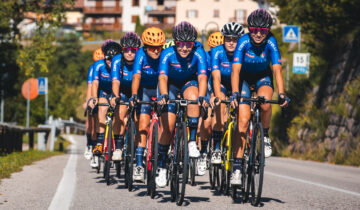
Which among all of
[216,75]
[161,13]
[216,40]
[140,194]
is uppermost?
[161,13]

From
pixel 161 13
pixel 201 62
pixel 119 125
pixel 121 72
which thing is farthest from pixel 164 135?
pixel 161 13

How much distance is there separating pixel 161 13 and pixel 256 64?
98.4 meters

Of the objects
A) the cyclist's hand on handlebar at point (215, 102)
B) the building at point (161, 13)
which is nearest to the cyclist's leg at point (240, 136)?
the cyclist's hand on handlebar at point (215, 102)

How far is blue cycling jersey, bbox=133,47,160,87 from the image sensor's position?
913 centimetres

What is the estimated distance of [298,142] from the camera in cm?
2311

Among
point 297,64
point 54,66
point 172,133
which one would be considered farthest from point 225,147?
point 54,66

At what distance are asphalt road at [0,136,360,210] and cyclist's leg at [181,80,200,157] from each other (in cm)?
67

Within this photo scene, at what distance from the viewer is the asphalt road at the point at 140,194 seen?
7.61m

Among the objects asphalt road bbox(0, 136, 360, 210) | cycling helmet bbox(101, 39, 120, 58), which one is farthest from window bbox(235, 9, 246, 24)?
asphalt road bbox(0, 136, 360, 210)

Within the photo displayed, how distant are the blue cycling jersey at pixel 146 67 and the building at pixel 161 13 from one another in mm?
95254

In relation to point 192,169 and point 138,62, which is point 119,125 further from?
point 138,62

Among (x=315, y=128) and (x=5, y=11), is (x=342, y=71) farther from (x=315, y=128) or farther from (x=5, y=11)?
(x=5, y=11)

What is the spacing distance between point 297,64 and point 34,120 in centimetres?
2521

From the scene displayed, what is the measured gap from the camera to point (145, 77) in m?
9.43
